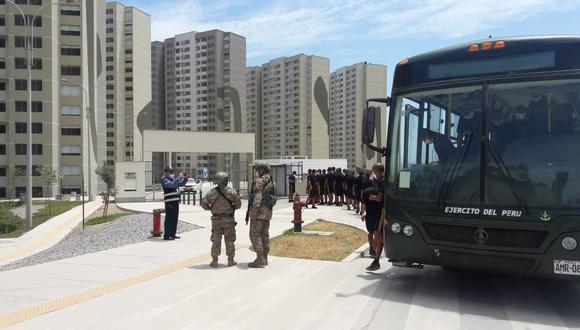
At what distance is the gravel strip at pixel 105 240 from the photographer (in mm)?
A: 10984

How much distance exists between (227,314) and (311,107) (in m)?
118

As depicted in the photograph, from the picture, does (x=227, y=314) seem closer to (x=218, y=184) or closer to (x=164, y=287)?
(x=164, y=287)

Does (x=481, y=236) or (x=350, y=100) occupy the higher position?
(x=350, y=100)

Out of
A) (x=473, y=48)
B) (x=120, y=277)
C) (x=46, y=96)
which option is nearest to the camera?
(x=473, y=48)

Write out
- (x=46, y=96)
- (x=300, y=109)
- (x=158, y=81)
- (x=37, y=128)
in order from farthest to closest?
(x=158, y=81) → (x=300, y=109) → (x=37, y=128) → (x=46, y=96)

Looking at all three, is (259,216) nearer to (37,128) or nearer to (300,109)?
(37,128)

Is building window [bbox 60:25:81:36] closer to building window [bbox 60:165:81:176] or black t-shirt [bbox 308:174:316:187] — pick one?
building window [bbox 60:165:81:176]

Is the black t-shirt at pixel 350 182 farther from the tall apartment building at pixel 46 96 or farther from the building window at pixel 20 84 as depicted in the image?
the building window at pixel 20 84

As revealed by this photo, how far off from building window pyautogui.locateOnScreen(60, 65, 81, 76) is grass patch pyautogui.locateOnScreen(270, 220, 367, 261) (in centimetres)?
5929

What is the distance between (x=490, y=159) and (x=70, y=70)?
6674 cm

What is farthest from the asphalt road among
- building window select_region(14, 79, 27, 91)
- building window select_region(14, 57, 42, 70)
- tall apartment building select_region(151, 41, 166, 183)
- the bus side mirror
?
tall apartment building select_region(151, 41, 166, 183)

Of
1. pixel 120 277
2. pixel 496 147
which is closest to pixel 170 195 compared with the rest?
pixel 120 277

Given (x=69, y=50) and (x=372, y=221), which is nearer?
(x=372, y=221)

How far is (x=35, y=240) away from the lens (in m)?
15.7
